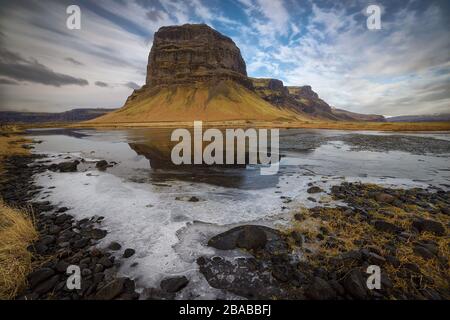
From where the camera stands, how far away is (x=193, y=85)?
511ft

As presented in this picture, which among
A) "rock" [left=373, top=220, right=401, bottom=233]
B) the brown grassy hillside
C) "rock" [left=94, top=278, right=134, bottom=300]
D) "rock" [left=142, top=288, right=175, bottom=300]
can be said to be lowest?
"rock" [left=142, top=288, right=175, bottom=300]

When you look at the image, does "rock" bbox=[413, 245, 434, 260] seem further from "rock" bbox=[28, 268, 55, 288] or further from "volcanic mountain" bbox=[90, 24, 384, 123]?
"volcanic mountain" bbox=[90, 24, 384, 123]

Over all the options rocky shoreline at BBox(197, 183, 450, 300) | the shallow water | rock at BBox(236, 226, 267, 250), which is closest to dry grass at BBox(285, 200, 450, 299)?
rocky shoreline at BBox(197, 183, 450, 300)

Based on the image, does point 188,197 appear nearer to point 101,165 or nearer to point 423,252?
point 423,252

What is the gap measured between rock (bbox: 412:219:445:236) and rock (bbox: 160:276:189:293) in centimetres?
687

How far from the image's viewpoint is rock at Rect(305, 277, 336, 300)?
4.07 meters

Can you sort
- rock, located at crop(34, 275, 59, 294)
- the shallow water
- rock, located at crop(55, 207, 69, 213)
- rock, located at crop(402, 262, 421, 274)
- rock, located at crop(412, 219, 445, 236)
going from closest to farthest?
rock, located at crop(34, 275, 59, 294) < rock, located at crop(402, 262, 421, 274) < the shallow water < rock, located at crop(412, 219, 445, 236) < rock, located at crop(55, 207, 69, 213)

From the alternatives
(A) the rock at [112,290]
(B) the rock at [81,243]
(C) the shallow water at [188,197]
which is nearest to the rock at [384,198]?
(C) the shallow water at [188,197]

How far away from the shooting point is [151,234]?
676cm

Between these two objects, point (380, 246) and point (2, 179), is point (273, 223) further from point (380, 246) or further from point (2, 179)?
point (2, 179)

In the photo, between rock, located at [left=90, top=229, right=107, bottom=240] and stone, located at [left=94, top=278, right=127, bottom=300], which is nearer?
stone, located at [left=94, top=278, right=127, bottom=300]

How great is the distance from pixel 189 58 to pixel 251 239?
17891cm
